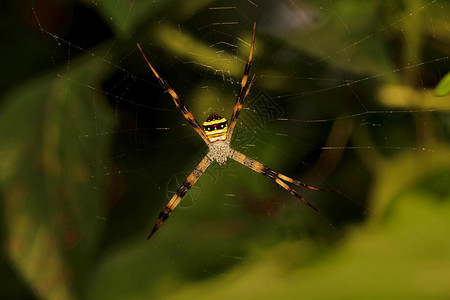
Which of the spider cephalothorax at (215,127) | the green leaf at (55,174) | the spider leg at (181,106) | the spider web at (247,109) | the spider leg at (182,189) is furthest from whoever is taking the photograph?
the spider leg at (182,189)

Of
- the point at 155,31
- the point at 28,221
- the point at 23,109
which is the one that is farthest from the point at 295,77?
the point at 28,221

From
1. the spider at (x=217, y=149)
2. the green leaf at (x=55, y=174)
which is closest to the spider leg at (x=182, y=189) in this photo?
the spider at (x=217, y=149)

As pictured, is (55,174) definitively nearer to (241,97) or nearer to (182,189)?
(182,189)

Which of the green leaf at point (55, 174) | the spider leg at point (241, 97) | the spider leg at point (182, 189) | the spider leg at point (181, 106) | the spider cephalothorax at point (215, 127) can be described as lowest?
the green leaf at point (55, 174)

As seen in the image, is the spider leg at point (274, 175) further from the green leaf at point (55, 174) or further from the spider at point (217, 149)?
the green leaf at point (55, 174)

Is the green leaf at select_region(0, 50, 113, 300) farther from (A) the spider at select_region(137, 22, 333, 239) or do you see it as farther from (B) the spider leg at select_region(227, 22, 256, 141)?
(B) the spider leg at select_region(227, 22, 256, 141)

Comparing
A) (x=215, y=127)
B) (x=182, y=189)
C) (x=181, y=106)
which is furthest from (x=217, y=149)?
(x=181, y=106)
